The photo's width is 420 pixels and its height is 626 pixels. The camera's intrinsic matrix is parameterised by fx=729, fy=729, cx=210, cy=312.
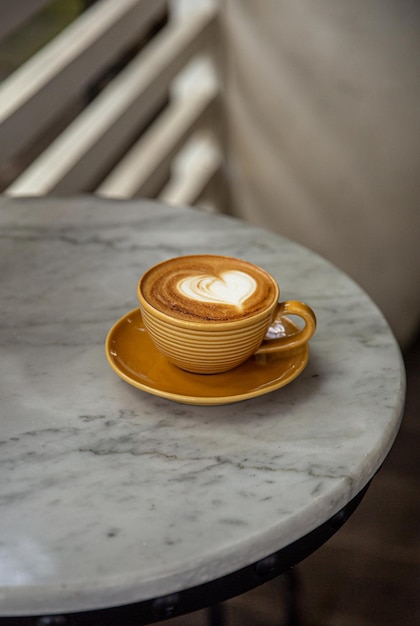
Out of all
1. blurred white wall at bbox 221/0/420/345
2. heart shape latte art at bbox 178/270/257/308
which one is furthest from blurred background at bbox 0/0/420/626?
heart shape latte art at bbox 178/270/257/308

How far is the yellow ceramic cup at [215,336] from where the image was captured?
0.51m

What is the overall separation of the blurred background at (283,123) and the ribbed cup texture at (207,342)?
31.6 inches

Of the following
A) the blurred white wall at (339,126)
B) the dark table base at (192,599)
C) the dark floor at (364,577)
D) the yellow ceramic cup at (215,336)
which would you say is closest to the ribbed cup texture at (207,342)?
the yellow ceramic cup at (215,336)

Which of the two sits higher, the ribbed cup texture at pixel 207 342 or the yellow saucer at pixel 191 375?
the ribbed cup texture at pixel 207 342

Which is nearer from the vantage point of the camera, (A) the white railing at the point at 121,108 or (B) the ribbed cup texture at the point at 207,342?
(B) the ribbed cup texture at the point at 207,342

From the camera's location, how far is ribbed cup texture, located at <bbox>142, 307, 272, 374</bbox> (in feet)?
1.68

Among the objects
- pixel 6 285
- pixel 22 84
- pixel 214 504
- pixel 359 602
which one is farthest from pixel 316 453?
pixel 22 84

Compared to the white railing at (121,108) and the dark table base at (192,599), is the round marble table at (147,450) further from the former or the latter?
the white railing at (121,108)

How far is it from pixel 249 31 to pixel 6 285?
4.23ft

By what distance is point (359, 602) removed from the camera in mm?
1024

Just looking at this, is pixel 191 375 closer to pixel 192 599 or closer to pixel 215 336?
pixel 215 336

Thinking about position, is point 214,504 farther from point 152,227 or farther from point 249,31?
point 249,31

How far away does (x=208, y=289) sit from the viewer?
568mm

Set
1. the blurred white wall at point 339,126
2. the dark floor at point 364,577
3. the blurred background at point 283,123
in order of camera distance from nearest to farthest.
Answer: the dark floor at point 364,577 → the blurred background at point 283,123 → the blurred white wall at point 339,126
